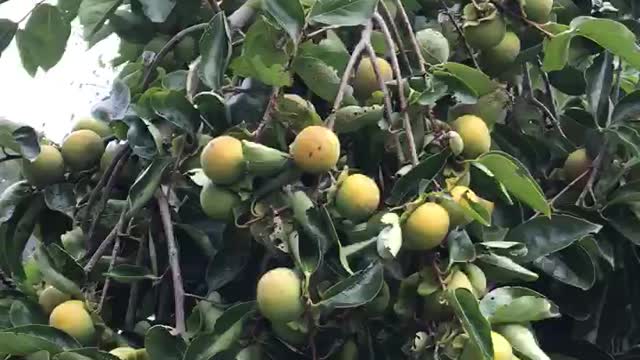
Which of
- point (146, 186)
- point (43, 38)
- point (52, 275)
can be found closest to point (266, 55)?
point (146, 186)

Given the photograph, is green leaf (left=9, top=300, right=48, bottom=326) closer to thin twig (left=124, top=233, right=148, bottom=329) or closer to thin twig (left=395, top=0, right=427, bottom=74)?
thin twig (left=124, top=233, right=148, bottom=329)

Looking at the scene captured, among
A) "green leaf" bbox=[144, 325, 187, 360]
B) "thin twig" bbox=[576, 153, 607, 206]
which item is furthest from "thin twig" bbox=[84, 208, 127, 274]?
"thin twig" bbox=[576, 153, 607, 206]

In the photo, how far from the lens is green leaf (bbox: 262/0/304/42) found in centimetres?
80

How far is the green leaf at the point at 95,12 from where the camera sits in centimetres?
106

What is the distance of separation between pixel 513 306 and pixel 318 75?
251 mm

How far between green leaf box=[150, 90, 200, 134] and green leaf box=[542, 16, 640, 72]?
34cm

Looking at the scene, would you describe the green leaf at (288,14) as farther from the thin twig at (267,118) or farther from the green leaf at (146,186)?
the green leaf at (146,186)

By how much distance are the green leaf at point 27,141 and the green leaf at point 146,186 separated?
156 mm

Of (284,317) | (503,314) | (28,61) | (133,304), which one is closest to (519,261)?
(503,314)

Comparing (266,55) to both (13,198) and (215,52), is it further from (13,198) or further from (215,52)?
(13,198)

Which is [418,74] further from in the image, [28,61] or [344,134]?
[28,61]

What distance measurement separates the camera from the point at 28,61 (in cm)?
109

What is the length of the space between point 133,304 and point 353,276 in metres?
0.28

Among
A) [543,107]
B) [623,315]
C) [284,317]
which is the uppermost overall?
[284,317]
